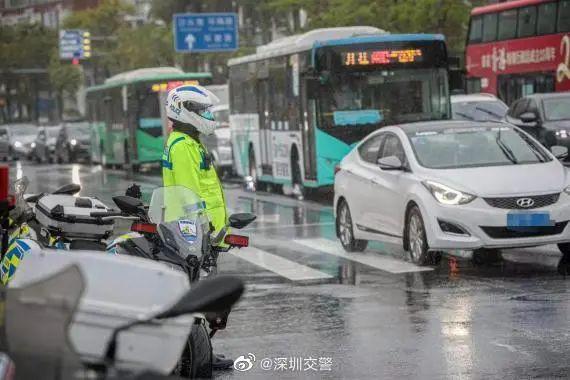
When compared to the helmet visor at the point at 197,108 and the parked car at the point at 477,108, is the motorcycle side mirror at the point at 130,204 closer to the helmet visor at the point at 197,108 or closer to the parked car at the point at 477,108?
the helmet visor at the point at 197,108

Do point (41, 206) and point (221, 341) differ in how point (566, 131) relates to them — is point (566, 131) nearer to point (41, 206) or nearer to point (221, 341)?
point (221, 341)

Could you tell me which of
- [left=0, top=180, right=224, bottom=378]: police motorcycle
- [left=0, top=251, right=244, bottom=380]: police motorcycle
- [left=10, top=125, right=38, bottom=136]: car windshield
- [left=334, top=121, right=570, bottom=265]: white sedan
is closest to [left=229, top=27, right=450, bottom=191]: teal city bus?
[left=334, top=121, right=570, bottom=265]: white sedan

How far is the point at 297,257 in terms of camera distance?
55.6ft

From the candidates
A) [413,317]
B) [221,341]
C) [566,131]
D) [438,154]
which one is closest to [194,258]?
[221,341]

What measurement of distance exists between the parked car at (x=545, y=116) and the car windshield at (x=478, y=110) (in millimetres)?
2516

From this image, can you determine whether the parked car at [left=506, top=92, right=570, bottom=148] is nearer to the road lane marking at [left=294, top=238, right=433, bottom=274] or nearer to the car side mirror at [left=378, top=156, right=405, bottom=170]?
the road lane marking at [left=294, top=238, right=433, bottom=274]

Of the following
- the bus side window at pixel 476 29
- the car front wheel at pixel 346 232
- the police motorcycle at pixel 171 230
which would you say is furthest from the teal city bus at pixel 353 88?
the police motorcycle at pixel 171 230

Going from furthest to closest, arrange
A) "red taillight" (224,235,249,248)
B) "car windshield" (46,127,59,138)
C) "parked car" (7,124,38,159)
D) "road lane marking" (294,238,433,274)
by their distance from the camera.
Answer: "parked car" (7,124,38,159), "car windshield" (46,127,59,138), "road lane marking" (294,238,433,274), "red taillight" (224,235,249,248)

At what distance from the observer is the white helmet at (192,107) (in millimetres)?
9680

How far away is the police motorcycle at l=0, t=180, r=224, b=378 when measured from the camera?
27.2 ft

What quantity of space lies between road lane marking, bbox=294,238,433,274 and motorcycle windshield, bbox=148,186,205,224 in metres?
6.50

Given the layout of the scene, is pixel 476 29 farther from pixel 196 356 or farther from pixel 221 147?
pixel 196 356

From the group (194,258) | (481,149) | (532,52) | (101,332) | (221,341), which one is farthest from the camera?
(532,52)

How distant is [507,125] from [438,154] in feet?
3.31
